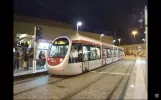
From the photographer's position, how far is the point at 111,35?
9950 centimetres

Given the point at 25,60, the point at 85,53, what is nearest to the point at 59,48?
the point at 85,53

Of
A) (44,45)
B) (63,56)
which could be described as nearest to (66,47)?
(63,56)

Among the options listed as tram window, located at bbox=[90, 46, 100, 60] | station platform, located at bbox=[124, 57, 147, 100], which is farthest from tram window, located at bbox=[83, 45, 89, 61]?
station platform, located at bbox=[124, 57, 147, 100]

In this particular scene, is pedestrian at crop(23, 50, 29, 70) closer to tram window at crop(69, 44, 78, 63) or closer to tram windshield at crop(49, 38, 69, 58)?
tram windshield at crop(49, 38, 69, 58)

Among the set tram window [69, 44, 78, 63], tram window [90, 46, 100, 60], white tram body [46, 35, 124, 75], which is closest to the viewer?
white tram body [46, 35, 124, 75]

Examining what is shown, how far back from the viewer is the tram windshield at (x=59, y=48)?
691 inches

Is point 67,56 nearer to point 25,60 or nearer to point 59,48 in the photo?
point 59,48

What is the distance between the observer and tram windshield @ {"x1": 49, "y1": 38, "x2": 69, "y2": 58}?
57.6ft

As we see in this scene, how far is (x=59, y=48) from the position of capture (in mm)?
17891

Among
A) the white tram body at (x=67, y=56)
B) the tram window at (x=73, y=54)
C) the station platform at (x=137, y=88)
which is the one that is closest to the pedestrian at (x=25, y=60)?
the white tram body at (x=67, y=56)

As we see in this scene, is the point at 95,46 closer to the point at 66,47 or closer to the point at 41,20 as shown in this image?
the point at 66,47

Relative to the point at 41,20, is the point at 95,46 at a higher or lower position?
lower
